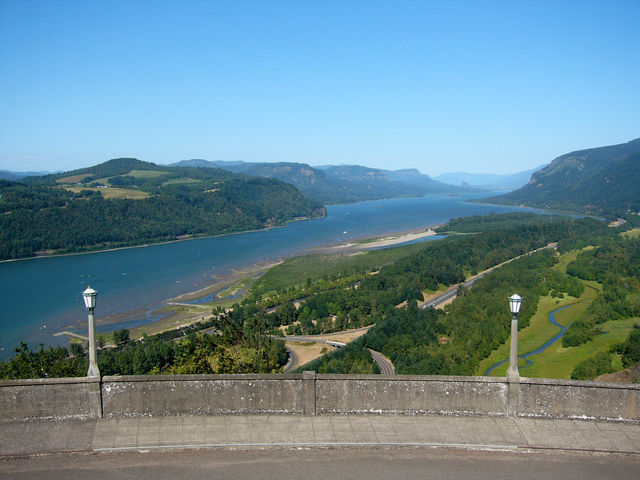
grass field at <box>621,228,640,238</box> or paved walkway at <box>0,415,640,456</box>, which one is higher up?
paved walkway at <box>0,415,640,456</box>

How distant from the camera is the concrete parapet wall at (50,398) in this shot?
8930mm

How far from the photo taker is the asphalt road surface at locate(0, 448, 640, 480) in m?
7.75

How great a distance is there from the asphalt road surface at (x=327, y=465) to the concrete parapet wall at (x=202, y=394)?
3.61 feet

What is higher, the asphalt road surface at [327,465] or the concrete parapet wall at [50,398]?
the concrete parapet wall at [50,398]

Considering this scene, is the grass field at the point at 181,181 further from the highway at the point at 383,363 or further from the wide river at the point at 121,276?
the highway at the point at 383,363

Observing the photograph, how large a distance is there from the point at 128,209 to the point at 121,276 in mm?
53402

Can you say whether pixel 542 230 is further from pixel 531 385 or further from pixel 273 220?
pixel 531 385

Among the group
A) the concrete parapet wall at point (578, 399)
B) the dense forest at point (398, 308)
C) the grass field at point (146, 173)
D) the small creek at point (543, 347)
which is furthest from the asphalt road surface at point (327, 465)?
the grass field at point (146, 173)

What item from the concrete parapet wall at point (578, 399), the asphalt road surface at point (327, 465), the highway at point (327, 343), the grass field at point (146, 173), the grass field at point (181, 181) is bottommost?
the highway at point (327, 343)

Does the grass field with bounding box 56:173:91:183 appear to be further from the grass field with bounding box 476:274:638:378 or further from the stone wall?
the stone wall

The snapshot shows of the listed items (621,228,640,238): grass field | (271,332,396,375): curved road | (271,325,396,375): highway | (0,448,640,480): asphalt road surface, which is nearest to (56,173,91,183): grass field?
(271,325,396,375): highway

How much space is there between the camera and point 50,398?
9.08m

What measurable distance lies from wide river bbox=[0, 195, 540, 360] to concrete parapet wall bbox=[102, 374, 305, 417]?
3479 centimetres

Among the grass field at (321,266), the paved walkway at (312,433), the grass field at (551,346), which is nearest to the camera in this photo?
the paved walkway at (312,433)
